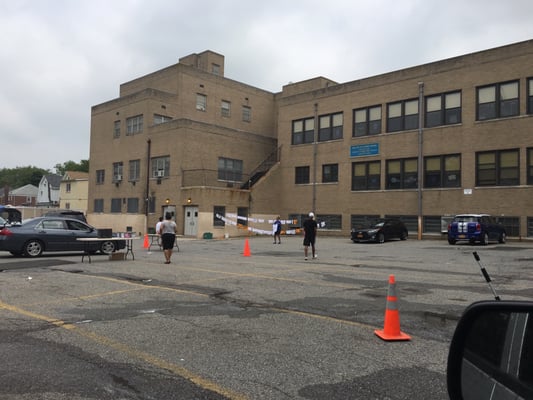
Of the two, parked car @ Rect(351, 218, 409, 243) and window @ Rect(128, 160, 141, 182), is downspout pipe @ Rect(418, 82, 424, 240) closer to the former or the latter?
parked car @ Rect(351, 218, 409, 243)

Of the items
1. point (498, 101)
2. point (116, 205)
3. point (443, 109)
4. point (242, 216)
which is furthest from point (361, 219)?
point (116, 205)

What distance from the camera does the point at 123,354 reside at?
5.49m

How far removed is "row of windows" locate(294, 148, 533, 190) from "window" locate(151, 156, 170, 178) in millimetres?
12843

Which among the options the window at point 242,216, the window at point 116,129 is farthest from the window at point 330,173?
the window at point 116,129

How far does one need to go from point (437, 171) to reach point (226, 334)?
90.6 ft

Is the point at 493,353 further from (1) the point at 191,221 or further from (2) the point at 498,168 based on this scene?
(1) the point at 191,221

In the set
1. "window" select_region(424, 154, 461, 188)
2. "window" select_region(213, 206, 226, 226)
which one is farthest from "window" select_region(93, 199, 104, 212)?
"window" select_region(424, 154, 461, 188)

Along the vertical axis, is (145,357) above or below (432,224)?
below

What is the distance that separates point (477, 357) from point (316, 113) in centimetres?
3781

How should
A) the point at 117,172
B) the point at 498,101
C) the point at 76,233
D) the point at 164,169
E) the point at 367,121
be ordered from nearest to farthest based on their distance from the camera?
the point at 76,233
the point at 498,101
the point at 367,121
the point at 164,169
the point at 117,172

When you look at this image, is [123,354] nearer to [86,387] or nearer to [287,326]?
[86,387]

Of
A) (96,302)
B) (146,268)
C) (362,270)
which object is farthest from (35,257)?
(362,270)

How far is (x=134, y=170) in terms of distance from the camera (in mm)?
42812

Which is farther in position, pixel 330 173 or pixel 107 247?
pixel 330 173
